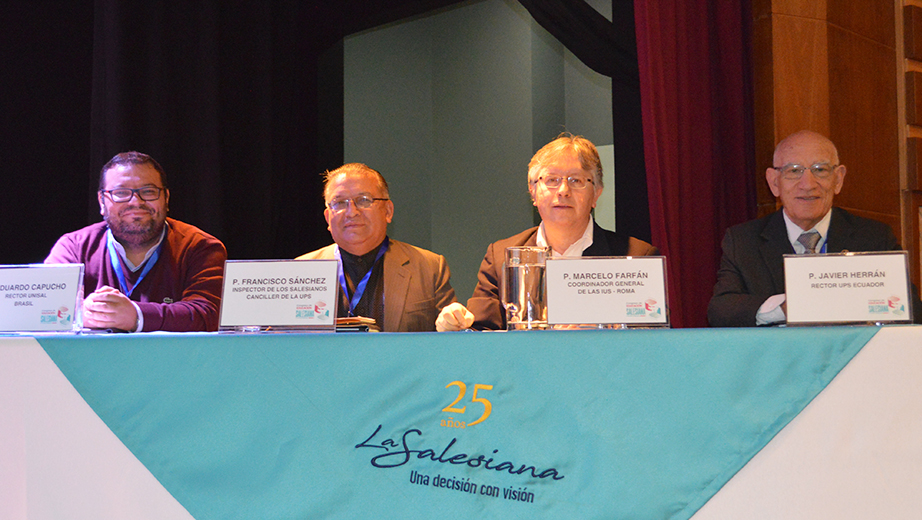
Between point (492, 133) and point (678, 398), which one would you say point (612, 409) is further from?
point (492, 133)

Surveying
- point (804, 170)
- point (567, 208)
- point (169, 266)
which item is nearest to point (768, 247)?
point (804, 170)

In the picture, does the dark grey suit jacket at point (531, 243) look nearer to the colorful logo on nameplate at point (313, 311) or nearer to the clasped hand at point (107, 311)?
the colorful logo on nameplate at point (313, 311)

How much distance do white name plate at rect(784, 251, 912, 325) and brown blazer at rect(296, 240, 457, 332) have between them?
1135 millimetres

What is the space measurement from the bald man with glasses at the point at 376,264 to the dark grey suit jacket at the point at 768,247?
0.88m

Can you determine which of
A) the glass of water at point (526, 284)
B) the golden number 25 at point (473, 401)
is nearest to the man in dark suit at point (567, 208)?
the glass of water at point (526, 284)

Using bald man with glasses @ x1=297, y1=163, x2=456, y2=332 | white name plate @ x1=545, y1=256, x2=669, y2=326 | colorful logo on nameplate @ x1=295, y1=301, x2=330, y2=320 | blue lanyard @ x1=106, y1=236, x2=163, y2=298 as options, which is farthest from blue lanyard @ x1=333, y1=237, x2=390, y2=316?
white name plate @ x1=545, y1=256, x2=669, y2=326

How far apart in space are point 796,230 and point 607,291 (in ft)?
4.21

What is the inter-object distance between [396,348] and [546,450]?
276 millimetres

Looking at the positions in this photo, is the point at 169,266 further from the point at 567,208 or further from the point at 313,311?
the point at 567,208

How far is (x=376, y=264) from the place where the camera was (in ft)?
7.58

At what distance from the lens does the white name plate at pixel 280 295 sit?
1.34 meters

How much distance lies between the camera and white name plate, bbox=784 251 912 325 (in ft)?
3.87

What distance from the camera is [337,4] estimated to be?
3910 millimetres

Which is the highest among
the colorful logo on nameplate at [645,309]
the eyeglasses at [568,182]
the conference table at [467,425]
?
the eyeglasses at [568,182]
